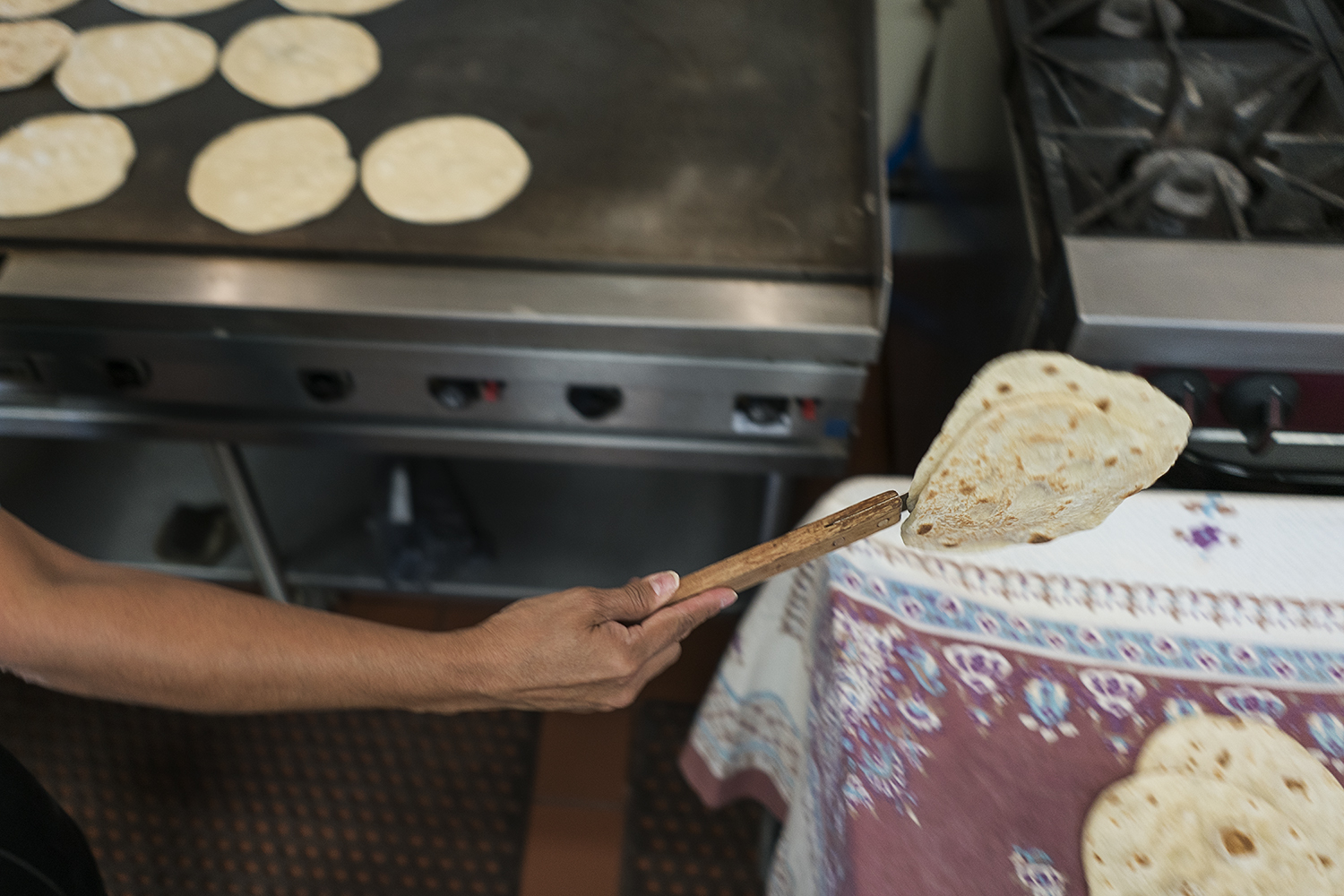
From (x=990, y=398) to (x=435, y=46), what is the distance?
1.10m

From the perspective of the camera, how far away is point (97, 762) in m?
1.62

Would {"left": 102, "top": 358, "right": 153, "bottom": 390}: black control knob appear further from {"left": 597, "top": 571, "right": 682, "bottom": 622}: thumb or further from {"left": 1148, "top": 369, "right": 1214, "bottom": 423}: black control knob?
{"left": 1148, "top": 369, "right": 1214, "bottom": 423}: black control knob

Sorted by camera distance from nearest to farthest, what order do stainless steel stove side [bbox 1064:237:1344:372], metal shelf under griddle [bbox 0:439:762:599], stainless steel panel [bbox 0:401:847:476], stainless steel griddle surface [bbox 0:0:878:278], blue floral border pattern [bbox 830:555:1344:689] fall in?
blue floral border pattern [bbox 830:555:1344:689]
stainless steel stove side [bbox 1064:237:1344:372]
stainless steel griddle surface [bbox 0:0:878:278]
stainless steel panel [bbox 0:401:847:476]
metal shelf under griddle [bbox 0:439:762:599]

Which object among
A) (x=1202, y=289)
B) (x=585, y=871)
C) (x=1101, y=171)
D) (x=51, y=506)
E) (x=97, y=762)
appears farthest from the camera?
(x=51, y=506)

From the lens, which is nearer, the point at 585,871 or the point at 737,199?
the point at 737,199

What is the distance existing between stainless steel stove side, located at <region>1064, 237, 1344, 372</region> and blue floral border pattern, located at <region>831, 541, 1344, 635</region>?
0.29 m

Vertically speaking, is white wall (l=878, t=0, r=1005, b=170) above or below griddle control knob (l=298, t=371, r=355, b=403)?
above

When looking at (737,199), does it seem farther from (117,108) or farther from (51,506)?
(51,506)

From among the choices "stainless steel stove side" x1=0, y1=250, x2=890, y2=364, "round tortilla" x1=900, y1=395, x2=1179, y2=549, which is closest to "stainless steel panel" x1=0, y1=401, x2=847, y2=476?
"stainless steel stove side" x1=0, y1=250, x2=890, y2=364

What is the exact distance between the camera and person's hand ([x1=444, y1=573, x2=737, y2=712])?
2.52ft

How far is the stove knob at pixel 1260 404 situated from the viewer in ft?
3.18

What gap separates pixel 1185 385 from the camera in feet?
3.22

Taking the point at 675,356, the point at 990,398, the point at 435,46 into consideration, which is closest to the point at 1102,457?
the point at 990,398

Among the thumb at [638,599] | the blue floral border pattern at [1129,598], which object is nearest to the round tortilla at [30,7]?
the thumb at [638,599]
